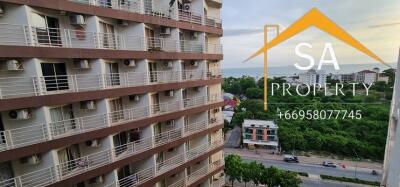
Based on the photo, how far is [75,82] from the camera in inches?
180

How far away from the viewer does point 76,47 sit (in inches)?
177

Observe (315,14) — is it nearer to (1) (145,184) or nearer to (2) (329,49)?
(2) (329,49)

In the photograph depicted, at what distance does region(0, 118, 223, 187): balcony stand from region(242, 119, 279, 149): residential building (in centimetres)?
1679

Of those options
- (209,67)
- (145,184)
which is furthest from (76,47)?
(209,67)

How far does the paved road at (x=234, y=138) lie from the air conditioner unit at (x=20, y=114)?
76.7ft

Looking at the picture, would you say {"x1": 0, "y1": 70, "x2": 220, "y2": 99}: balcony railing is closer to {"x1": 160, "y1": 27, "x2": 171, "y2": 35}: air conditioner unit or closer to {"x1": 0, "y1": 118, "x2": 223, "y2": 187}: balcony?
{"x1": 160, "y1": 27, "x2": 171, "y2": 35}: air conditioner unit

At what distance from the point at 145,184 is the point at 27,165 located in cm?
258

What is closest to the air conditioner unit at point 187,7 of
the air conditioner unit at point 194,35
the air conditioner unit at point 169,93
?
the air conditioner unit at point 194,35

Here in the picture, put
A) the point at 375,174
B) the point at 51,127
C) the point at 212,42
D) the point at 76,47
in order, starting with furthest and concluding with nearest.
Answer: the point at 375,174
the point at 212,42
the point at 76,47
the point at 51,127

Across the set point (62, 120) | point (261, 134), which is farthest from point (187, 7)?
point (261, 134)

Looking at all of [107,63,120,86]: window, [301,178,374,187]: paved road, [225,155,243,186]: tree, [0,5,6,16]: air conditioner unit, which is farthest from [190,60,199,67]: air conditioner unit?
[301,178,374,187]: paved road

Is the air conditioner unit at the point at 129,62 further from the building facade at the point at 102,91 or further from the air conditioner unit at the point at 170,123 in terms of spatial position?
the air conditioner unit at the point at 170,123

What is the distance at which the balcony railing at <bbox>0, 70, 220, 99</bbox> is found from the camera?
3.81m

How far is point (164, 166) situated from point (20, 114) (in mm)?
3770
